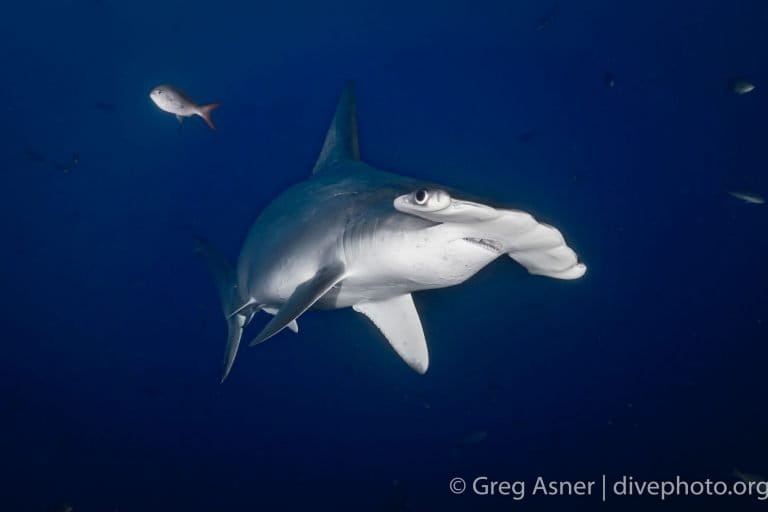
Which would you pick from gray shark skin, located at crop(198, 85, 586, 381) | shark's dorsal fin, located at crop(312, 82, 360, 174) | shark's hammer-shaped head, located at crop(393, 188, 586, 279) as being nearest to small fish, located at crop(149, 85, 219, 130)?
shark's dorsal fin, located at crop(312, 82, 360, 174)

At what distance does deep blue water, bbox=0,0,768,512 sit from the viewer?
36.1 feet

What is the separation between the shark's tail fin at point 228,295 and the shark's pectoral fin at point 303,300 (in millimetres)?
1659

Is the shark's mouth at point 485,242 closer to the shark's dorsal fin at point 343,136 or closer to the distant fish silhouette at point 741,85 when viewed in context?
the shark's dorsal fin at point 343,136

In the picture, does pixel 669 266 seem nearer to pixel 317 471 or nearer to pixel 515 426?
pixel 515 426

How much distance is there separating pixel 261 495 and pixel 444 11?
13920mm

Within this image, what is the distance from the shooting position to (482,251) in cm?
255

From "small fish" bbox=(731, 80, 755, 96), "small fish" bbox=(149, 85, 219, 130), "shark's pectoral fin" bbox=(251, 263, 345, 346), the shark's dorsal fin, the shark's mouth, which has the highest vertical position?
"small fish" bbox=(731, 80, 755, 96)

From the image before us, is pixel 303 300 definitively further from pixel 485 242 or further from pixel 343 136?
pixel 343 136

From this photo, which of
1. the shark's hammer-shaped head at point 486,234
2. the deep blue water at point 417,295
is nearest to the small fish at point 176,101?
the shark's hammer-shaped head at point 486,234

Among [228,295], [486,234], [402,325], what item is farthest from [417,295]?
[486,234]

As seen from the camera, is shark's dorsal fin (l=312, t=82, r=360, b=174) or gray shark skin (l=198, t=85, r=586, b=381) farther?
shark's dorsal fin (l=312, t=82, r=360, b=174)

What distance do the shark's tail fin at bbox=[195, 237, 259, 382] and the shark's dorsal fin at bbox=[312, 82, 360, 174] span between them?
1.59 m

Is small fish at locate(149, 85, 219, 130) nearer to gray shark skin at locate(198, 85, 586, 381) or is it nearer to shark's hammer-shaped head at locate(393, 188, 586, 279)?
gray shark skin at locate(198, 85, 586, 381)

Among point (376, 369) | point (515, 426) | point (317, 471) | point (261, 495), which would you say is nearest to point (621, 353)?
point (515, 426)
